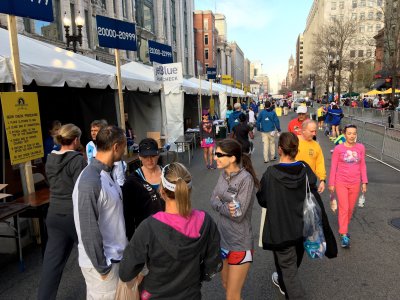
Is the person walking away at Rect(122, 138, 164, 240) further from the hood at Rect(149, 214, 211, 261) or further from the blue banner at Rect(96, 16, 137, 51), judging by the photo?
the blue banner at Rect(96, 16, 137, 51)

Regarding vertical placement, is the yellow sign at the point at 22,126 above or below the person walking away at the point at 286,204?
above

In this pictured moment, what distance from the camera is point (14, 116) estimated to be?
4.71m

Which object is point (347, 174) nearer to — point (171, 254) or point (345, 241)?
point (345, 241)

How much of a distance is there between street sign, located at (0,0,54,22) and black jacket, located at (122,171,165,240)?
11.2 feet

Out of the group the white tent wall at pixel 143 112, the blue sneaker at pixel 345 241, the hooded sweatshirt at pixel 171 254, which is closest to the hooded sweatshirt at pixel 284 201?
the hooded sweatshirt at pixel 171 254

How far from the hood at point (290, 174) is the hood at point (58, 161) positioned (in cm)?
201

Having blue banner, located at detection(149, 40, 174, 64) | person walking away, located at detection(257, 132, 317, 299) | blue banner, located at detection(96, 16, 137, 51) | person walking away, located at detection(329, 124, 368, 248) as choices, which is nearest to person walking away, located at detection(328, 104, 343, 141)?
blue banner, located at detection(149, 40, 174, 64)

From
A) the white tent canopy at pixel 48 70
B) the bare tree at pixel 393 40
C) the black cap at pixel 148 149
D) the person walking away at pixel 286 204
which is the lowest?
the person walking away at pixel 286 204

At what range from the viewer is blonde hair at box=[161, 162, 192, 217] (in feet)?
6.56

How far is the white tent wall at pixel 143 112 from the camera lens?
1206 cm

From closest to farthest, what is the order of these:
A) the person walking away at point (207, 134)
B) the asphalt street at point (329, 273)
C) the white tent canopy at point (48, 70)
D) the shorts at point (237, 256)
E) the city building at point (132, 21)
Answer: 1. the shorts at point (237, 256)
2. the asphalt street at point (329, 273)
3. the white tent canopy at point (48, 70)
4. the person walking away at point (207, 134)
5. the city building at point (132, 21)

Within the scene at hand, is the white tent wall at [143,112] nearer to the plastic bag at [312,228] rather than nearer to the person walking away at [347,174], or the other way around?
the person walking away at [347,174]

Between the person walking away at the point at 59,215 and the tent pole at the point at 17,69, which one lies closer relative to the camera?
the person walking away at the point at 59,215

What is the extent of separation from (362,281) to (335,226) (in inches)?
71.3
